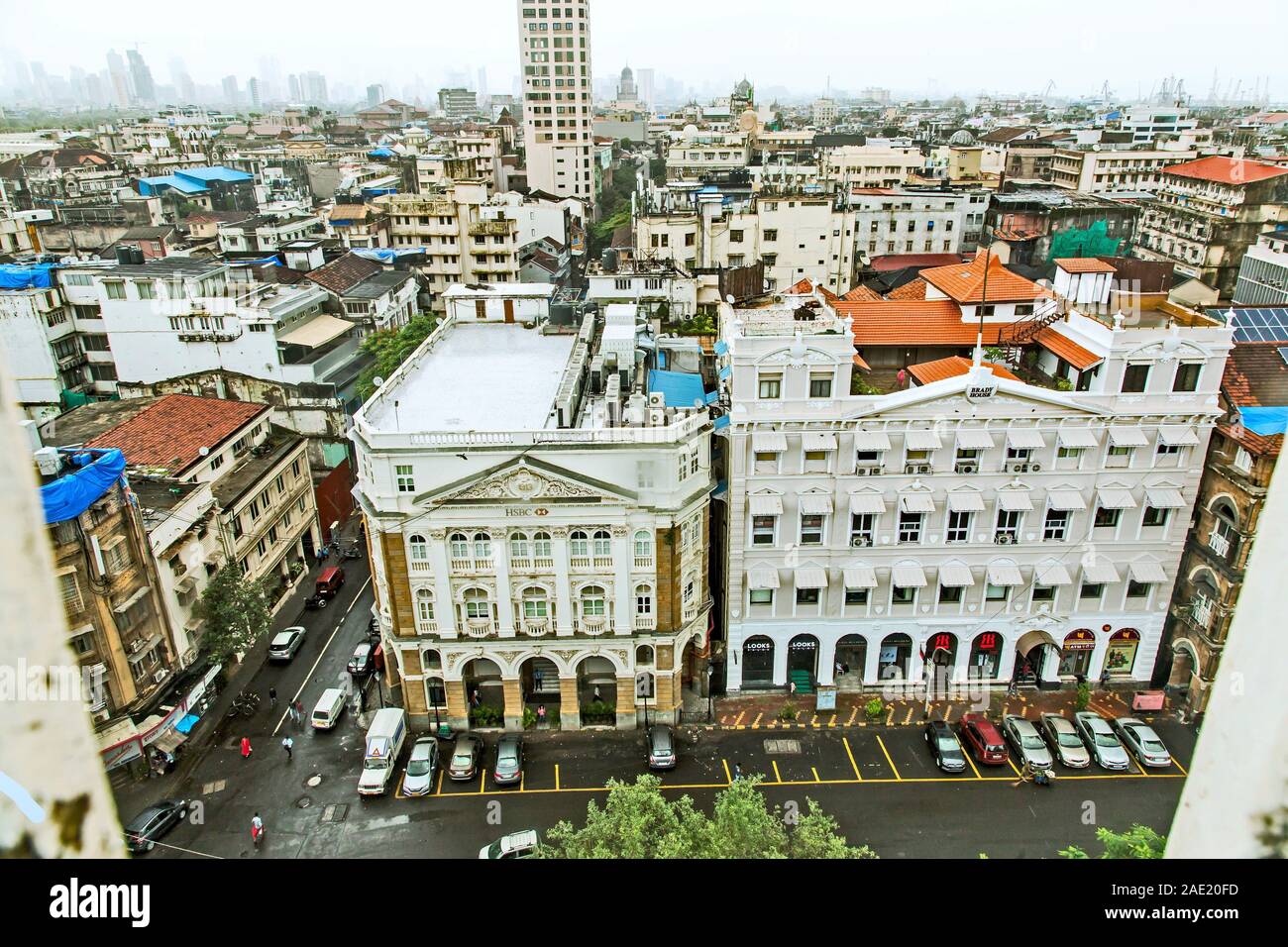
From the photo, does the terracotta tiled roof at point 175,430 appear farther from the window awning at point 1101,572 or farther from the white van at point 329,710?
the window awning at point 1101,572

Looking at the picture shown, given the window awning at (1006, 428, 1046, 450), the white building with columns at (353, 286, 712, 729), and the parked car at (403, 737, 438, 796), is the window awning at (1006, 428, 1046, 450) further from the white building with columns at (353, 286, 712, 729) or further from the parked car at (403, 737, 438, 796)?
the parked car at (403, 737, 438, 796)

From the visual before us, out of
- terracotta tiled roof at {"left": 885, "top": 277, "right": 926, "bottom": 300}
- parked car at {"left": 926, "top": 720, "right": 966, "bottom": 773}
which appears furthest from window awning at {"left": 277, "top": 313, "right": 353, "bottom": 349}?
parked car at {"left": 926, "top": 720, "right": 966, "bottom": 773}

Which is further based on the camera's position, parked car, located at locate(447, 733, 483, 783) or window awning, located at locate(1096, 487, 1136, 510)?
window awning, located at locate(1096, 487, 1136, 510)

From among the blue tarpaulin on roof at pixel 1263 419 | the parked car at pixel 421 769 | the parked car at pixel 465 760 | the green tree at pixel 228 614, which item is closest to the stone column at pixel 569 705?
the parked car at pixel 465 760

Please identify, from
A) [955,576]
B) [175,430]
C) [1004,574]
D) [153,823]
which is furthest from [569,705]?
[175,430]
